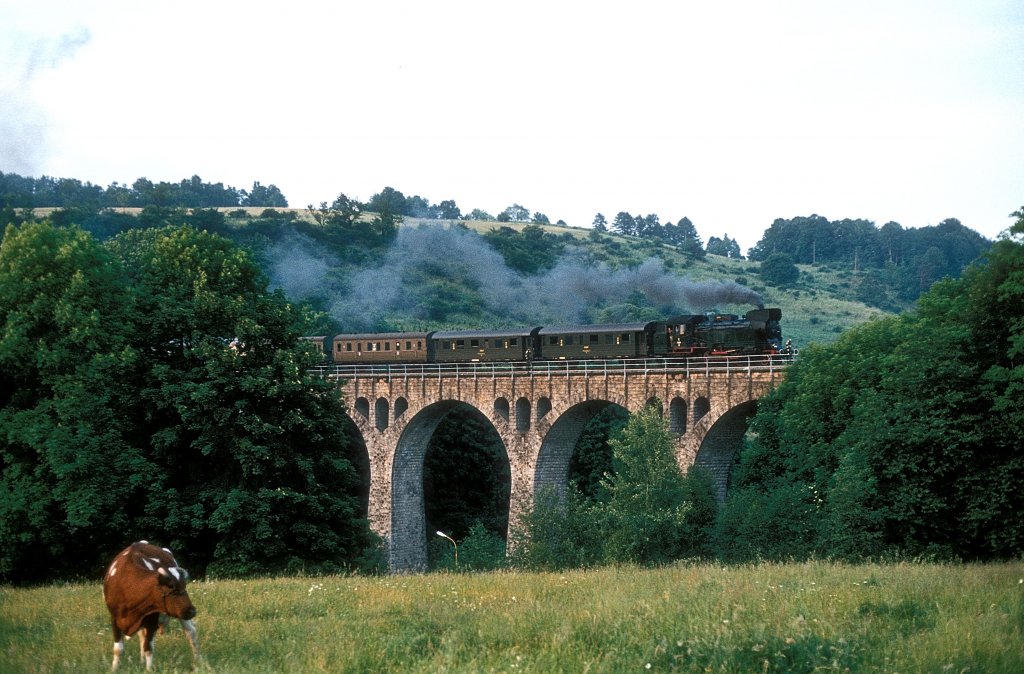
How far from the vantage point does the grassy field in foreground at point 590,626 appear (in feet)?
32.8

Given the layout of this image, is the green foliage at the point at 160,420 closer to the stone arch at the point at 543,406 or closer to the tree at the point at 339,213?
the stone arch at the point at 543,406

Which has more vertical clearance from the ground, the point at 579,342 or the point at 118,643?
the point at 579,342

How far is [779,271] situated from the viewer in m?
138

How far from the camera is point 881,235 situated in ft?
526

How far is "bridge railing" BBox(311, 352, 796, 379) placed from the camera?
39.5 metres

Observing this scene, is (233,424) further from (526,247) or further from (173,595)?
(526,247)

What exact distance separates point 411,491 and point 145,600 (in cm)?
4206

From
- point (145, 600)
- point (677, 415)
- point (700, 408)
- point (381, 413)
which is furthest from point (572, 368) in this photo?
point (145, 600)

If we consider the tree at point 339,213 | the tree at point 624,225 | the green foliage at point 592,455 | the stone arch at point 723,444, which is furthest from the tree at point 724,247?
the stone arch at point 723,444

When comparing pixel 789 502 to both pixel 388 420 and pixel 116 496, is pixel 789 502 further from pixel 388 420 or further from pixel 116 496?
pixel 388 420

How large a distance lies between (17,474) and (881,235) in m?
154

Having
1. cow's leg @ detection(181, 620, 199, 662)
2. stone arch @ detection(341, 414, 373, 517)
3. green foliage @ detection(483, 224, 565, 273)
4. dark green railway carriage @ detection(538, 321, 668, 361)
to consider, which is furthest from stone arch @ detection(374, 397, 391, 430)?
green foliage @ detection(483, 224, 565, 273)

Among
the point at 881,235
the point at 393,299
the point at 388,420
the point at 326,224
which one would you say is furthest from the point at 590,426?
the point at 881,235

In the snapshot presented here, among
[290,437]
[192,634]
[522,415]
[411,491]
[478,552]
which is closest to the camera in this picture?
[192,634]
